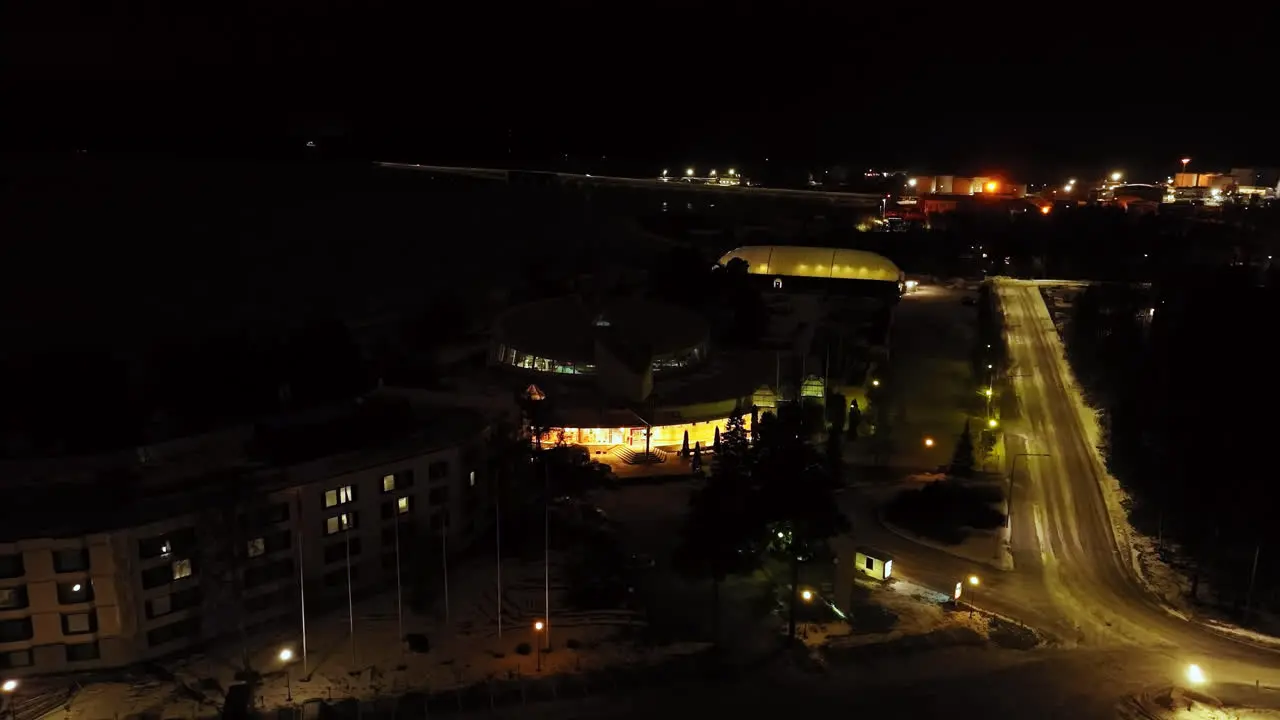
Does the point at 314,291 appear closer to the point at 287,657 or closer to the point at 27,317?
the point at 27,317

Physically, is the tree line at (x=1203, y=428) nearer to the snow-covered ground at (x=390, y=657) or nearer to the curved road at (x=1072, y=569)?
the curved road at (x=1072, y=569)

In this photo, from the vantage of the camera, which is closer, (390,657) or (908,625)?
(390,657)

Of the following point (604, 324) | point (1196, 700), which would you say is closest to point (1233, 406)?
point (1196, 700)

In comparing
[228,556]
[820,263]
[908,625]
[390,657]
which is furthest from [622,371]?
[820,263]

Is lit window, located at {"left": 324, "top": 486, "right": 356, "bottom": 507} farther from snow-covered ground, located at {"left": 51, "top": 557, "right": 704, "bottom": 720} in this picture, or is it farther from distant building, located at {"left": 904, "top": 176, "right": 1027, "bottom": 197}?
distant building, located at {"left": 904, "top": 176, "right": 1027, "bottom": 197}

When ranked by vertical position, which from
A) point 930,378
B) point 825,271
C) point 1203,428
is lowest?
point 930,378

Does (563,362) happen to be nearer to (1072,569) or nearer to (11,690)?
(1072,569)

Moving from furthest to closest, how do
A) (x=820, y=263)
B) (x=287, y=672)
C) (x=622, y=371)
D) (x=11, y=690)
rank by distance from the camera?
(x=820, y=263) < (x=622, y=371) < (x=287, y=672) < (x=11, y=690)
